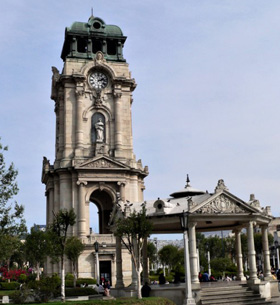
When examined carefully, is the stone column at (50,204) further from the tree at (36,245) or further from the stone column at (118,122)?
the tree at (36,245)

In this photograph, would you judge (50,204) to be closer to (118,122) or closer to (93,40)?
(118,122)

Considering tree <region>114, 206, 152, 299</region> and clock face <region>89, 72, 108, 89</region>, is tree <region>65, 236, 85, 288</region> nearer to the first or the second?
tree <region>114, 206, 152, 299</region>

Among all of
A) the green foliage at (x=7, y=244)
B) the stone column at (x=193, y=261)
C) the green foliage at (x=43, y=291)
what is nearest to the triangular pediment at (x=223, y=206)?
the stone column at (x=193, y=261)

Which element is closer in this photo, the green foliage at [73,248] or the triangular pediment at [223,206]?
the triangular pediment at [223,206]

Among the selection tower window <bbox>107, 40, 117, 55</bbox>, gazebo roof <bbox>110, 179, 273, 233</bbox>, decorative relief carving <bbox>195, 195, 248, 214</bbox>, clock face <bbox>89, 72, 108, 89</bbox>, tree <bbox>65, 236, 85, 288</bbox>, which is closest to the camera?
gazebo roof <bbox>110, 179, 273, 233</bbox>

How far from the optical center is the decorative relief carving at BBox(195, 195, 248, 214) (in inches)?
1235

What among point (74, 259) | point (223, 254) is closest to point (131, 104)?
point (74, 259)

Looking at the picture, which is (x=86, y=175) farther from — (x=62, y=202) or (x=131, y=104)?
(x=131, y=104)

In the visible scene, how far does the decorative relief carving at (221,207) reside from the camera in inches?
1235

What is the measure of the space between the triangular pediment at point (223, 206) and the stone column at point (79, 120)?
34497 millimetres

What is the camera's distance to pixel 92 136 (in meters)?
66.2

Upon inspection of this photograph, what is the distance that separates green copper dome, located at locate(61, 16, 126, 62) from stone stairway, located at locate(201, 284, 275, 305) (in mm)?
45953

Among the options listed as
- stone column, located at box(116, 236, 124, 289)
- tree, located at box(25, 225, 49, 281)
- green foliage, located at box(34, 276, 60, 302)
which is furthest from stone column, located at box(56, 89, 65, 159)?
green foliage, located at box(34, 276, 60, 302)

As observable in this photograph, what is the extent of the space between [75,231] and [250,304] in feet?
111
